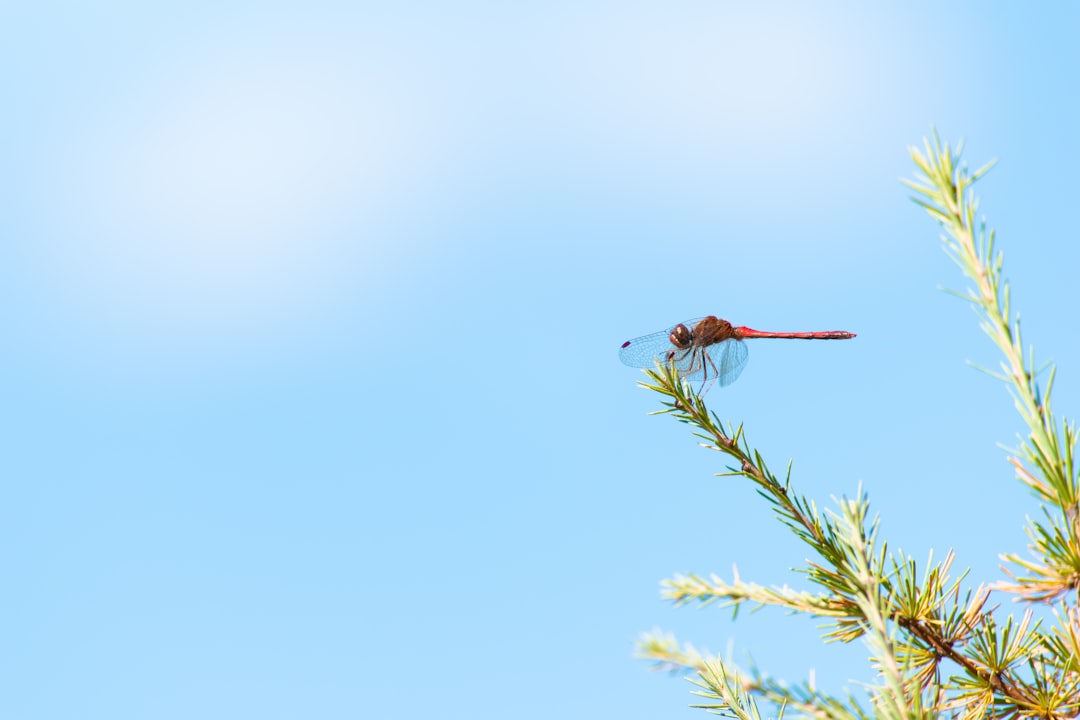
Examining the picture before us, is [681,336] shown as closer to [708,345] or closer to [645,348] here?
[708,345]

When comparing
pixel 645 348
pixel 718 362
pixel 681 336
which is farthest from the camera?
pixel 645 348

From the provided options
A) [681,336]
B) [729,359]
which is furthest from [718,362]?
[681,336]

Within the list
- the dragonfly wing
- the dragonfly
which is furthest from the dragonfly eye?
the dragonfly wing

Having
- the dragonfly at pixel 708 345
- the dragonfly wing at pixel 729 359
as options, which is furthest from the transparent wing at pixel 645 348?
the dragonfly wing at pixel 729 359

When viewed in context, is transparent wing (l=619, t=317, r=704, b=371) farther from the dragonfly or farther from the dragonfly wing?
the dragonfly wing

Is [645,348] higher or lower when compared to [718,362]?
higher

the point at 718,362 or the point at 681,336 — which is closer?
the point at 681,336

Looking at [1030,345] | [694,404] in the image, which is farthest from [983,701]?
[694,404]
